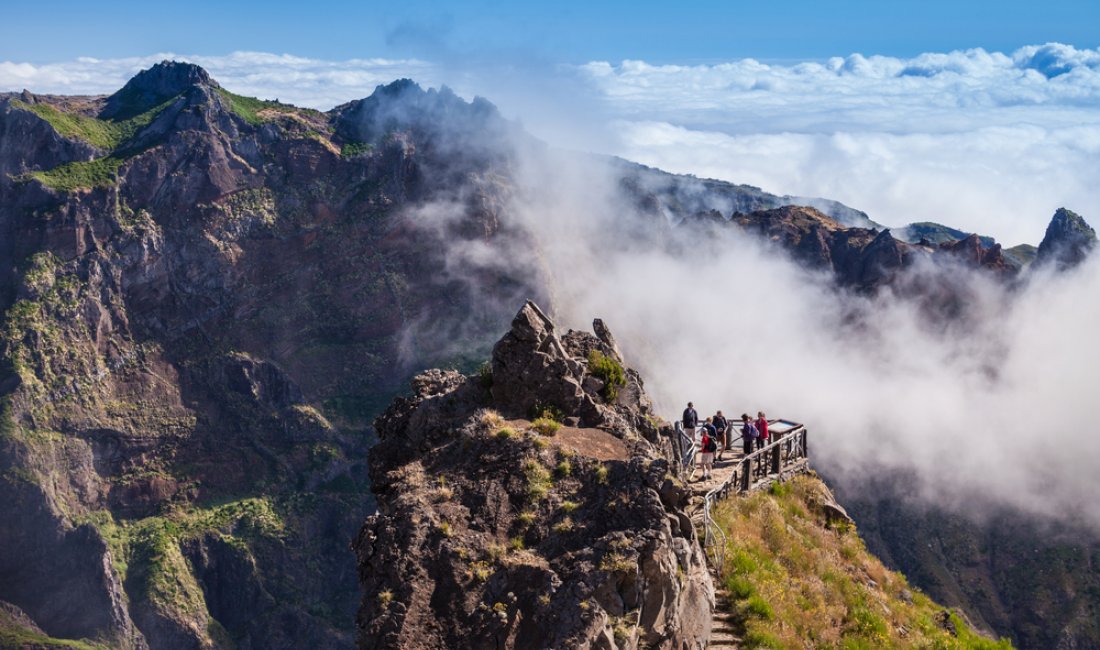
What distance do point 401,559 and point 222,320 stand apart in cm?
15725

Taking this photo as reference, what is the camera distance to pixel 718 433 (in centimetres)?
4012

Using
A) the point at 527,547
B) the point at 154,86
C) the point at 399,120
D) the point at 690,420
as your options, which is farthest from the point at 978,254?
the point at 527,547

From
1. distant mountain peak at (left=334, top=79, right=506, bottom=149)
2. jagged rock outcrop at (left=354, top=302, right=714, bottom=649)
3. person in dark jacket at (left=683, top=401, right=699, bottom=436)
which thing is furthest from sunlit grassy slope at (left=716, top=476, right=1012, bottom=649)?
distant mountain peak at (left=334, top=79, right=506, bottom=149)

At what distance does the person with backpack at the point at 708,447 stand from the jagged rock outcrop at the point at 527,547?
1100 centimetres

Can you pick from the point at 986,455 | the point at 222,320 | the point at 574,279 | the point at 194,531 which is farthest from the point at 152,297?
the point at 986,455

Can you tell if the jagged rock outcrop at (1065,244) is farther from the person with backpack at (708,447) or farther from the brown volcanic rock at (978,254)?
the person with backpack at (708,447)

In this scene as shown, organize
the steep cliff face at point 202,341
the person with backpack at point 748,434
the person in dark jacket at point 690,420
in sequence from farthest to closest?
the steep cliff face at point 202,341, the person in dark jacket at point 690,420, the person with backpack at point 748,434

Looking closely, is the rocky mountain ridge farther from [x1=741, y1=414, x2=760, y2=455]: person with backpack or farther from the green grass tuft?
the green grass tuft

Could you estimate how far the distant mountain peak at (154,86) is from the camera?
7436 inches

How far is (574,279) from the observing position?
7771 inches

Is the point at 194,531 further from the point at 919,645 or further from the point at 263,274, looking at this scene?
the point at 919,645

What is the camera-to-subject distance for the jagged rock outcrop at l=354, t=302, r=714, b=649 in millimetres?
19562

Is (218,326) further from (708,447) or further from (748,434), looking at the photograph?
(708,447)

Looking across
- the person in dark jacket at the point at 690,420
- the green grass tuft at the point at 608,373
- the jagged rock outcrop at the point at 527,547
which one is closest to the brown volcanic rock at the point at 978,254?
the person in dark jacket at the point at 690,420
